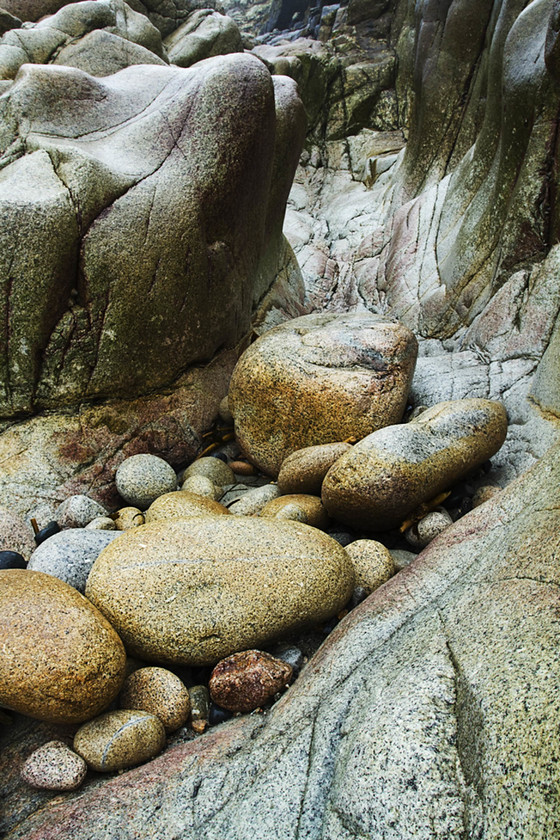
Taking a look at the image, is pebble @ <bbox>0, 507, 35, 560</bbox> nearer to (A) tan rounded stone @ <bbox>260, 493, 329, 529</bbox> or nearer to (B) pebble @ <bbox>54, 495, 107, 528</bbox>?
(B) pebble @ <bbox>54, 495, 107, 528</bbox>

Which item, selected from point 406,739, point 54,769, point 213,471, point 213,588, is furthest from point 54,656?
point 213,471

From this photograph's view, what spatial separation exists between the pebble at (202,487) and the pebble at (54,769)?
8.17 ft

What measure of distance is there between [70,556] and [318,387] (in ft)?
8.69

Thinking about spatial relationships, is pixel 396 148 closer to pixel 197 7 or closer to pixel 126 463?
pixel 197 7

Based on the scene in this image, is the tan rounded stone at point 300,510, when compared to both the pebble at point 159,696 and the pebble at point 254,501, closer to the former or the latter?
the pebble at point 254,501

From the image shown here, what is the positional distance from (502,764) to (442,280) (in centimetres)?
721

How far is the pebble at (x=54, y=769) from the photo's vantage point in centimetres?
240

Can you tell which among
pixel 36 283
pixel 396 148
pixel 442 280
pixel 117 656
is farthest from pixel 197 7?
pixel 117 656

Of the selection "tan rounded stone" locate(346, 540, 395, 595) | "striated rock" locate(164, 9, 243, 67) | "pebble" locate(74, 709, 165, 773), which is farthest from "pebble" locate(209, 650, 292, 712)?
"striated rock" locate(164, 9, 243, 67)

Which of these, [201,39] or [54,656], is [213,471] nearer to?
[54,656]

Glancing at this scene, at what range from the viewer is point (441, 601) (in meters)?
2.63

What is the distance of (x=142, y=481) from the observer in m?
4.94

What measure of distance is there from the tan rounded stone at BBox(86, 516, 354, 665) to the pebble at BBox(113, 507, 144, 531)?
88 cm

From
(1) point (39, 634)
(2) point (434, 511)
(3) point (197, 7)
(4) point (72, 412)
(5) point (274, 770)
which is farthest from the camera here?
(3) point (197, 7)
